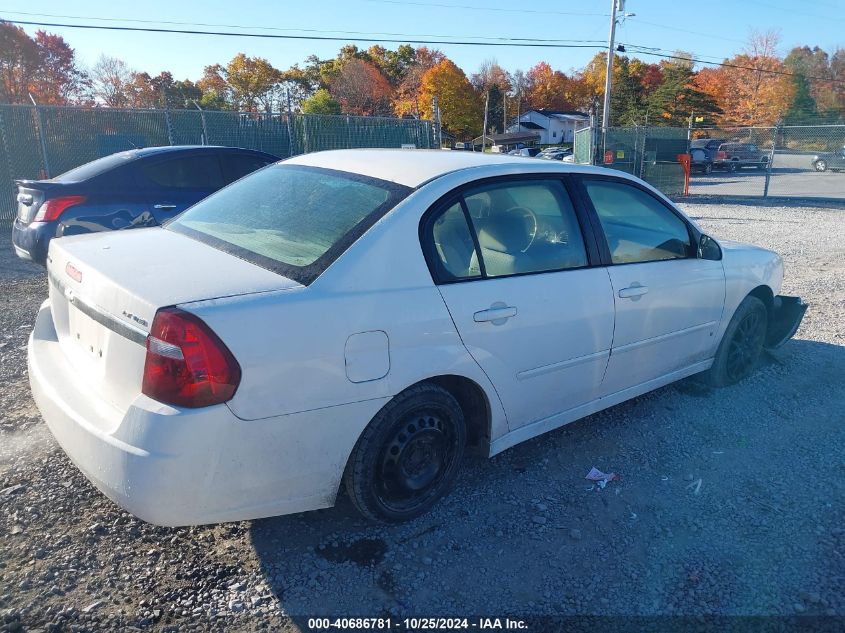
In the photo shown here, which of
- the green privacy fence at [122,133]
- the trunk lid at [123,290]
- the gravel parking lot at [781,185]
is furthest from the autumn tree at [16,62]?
the trunk lid at [123,290]

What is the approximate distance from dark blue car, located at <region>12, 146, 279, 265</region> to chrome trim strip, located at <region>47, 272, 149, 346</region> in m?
4.26

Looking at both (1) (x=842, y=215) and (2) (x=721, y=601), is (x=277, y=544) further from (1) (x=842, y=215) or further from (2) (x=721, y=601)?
(1) (x=842, y=215)

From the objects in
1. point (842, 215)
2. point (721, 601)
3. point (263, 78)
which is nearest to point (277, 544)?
point (721, 601)

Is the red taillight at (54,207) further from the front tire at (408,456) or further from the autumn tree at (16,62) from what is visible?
the autumn tree at (16,62)

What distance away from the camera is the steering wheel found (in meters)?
3.32

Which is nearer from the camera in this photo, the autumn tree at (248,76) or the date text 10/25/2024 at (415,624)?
the date text 10/25/2024 at (415,624)

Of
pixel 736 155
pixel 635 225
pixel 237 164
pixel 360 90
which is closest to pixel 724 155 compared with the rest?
pixel 736 155

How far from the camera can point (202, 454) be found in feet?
7.30

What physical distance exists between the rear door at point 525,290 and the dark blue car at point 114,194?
16.5 feet

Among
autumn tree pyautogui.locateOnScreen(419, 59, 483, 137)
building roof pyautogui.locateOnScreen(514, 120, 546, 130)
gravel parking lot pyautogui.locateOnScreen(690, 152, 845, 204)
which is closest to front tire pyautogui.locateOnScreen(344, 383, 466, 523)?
gravel parking lot pyautogui.locateOnScreen(690, 152, 845, 204)

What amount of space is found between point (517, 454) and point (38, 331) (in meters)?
2.63

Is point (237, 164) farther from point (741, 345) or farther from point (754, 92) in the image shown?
point (754, 92)

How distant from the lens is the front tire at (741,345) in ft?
14.7

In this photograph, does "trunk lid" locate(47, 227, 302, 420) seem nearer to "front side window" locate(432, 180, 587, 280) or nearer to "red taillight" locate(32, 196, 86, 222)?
"front side window" locate(432, 180, 587, 280)
